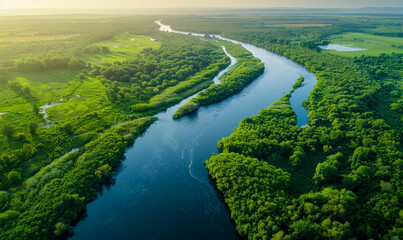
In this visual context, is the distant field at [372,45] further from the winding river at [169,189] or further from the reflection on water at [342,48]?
the winding river at [169,189]

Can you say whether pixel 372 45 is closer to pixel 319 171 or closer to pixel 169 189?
pixel 319 171

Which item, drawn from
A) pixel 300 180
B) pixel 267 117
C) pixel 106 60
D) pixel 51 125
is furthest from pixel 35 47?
pixel 300 180

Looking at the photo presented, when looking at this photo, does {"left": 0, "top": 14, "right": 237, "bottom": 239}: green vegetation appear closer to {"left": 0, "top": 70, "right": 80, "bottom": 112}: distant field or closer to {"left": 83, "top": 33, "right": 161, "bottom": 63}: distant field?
{"left": 0, "top": 70, "right": 80, "bottom": 112}: distant field

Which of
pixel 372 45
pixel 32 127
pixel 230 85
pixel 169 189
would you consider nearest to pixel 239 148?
pixel 169 189

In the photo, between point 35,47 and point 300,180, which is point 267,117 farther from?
point 35,47

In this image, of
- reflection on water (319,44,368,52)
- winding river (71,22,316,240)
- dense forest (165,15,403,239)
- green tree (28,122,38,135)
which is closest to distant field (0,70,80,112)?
green tree (28,122,38,135)
